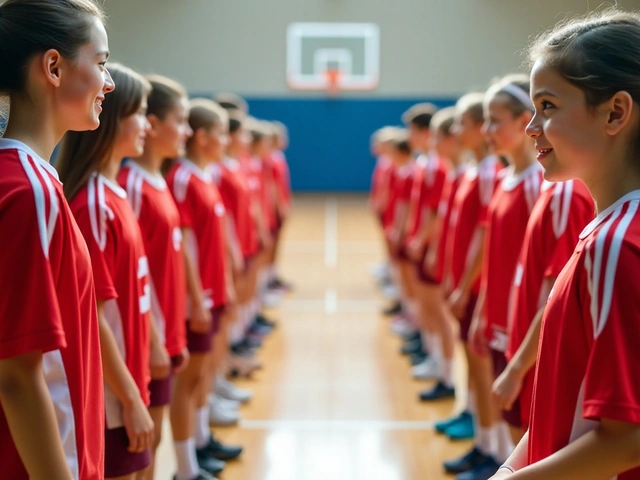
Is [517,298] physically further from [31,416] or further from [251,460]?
[251,460]

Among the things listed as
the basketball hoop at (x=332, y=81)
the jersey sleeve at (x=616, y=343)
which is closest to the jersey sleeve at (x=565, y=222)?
the jersey sleeve at (x=616, y=343)

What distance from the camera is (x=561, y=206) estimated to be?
7.14 ft

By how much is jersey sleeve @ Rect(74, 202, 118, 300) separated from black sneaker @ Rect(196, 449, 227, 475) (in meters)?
1.65

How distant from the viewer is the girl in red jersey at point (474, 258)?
10.8 ft

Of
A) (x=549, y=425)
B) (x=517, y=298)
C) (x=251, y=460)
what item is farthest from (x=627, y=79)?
(x=251, y=460)

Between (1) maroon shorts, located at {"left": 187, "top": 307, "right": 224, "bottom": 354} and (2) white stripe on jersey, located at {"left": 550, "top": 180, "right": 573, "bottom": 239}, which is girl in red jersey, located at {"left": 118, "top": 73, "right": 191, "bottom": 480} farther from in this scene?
(2) white stripe on jersey, located at {"left": 550, "top": 180, "right": 573, "bottom": 239}

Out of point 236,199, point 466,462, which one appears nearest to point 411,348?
point 236,199

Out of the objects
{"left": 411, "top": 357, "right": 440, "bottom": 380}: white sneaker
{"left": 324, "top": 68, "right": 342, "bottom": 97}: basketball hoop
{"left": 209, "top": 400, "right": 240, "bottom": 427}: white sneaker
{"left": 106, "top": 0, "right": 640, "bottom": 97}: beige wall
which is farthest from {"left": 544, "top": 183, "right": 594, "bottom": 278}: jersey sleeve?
{"left": 324, "top": 68, "right": 342, "bottom": 97}: basketball hoop

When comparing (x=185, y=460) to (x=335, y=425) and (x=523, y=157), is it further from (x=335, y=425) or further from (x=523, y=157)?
(x=523, y=157)

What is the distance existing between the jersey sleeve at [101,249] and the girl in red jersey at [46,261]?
52cm

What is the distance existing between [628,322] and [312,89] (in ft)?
45.4

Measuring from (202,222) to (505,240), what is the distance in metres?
1.33

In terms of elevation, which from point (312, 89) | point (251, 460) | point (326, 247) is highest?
point (312, 89)

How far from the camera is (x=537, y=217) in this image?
7.29ft
